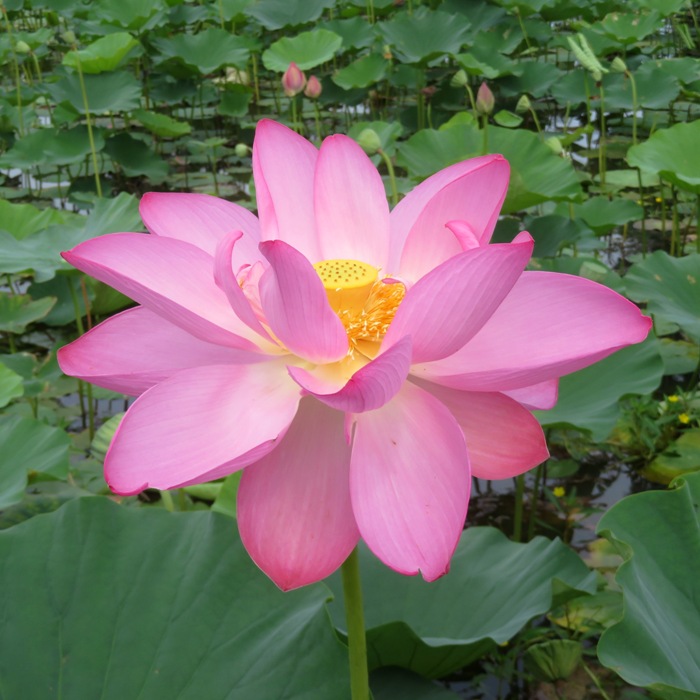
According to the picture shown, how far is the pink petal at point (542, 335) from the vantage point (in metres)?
0.54

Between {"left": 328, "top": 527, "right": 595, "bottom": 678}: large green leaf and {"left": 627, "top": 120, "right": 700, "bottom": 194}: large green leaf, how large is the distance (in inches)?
58.5

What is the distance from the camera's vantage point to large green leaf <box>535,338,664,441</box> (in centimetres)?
138

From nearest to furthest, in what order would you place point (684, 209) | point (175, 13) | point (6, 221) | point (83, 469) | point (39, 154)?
point (83, 469)
point (6, 221)
point (684, 209)
point (39, 154)
point (175, 13)

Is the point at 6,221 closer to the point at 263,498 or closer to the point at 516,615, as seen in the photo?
the point at 516,615

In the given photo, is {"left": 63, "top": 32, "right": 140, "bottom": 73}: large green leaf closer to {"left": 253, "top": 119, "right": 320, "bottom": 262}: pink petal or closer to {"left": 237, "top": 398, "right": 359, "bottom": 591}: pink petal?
{"left": 253, "top": 119, "right": 320, "bottom": 262}: pink petal

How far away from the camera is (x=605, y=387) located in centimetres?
149

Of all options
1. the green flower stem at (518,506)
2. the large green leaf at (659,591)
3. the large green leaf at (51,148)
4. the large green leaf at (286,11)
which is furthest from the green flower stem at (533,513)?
the large green leaf at (286,11)

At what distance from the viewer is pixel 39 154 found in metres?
3.50

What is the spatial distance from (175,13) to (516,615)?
5127 millimetres

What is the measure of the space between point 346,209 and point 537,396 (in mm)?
215

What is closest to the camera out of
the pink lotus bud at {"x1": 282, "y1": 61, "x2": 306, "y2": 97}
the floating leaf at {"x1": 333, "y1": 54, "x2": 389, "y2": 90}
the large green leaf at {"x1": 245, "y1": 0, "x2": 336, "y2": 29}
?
the pink lotus bud at {"x1": 282, "y1": 61, "x2": 306, "y2": 97}

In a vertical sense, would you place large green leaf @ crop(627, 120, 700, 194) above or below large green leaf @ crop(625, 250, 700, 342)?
above

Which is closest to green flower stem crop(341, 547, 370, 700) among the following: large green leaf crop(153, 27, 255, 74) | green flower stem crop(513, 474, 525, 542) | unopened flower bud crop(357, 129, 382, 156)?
green flower stem crop(513, 474, 525, 542)

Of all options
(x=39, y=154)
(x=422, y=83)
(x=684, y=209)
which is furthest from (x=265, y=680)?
(x=422, y=83)
